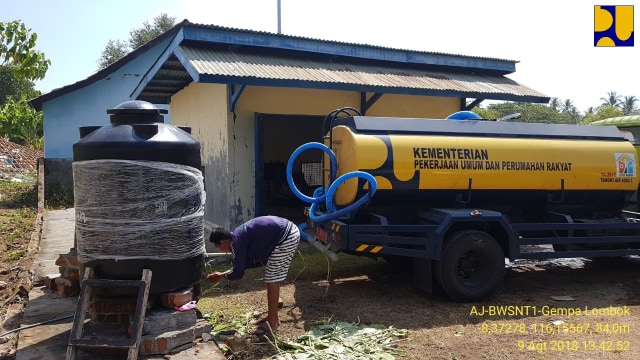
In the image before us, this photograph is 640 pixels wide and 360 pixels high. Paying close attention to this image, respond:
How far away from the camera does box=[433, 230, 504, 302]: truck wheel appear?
5672 mm

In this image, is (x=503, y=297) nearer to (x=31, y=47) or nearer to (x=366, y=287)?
(x=366, y=287)

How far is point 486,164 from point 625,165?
2191 millimetres

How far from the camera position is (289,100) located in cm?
933

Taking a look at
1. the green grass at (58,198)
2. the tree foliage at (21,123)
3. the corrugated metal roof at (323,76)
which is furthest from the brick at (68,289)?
the tree foliage at (21,123)

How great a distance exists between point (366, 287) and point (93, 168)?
3.68 m

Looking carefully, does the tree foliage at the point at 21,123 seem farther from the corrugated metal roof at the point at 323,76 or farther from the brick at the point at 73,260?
the brick at the point at 73,260

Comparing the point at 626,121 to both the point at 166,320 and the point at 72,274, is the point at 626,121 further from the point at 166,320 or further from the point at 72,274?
the point at 72,274

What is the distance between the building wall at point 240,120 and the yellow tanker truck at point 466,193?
2.46m

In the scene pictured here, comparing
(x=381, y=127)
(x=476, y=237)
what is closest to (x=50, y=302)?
(x=381, y=127)

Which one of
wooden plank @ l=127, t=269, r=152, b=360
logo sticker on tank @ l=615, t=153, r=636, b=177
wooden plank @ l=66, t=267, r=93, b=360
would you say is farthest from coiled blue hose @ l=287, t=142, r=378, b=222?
logo sticker on tank @ l=615, t=153, r=636, b=177

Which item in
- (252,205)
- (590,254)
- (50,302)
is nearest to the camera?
(50,302)

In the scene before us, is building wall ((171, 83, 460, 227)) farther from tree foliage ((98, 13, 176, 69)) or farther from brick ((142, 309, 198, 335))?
tree foliage ((98, 13, 176, 69))

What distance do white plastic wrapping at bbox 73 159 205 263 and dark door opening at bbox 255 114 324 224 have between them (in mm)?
8204

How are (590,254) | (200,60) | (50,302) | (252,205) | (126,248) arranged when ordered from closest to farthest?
(126,248) → (50,302) → (590,254) → (200,60) → (252,205)
